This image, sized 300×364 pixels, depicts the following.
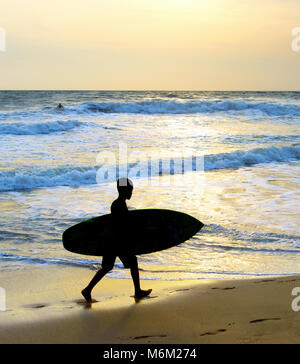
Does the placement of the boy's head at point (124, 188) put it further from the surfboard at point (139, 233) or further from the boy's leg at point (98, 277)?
the boy's leg at point (98, 277)

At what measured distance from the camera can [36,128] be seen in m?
21.0

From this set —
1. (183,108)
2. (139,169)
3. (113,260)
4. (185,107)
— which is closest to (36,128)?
(139,169)

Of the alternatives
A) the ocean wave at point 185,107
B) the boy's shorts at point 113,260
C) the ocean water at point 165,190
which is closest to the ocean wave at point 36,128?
the ocean water at point 165,190

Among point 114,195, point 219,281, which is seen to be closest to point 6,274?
point 219,281

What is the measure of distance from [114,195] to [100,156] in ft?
16.9

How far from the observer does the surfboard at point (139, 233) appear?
443 centimetres

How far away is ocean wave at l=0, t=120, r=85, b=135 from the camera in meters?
20.2

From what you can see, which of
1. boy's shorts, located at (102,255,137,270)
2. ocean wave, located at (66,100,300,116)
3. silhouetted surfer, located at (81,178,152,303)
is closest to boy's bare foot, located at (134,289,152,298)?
silhouetted surfer, located at (81,178,152,303)

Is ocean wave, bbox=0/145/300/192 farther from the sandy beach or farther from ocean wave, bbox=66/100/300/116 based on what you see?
ocean wave, bbox=66/100/300/116

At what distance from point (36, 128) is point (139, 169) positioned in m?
9.67

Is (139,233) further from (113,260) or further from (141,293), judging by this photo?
(141,293)

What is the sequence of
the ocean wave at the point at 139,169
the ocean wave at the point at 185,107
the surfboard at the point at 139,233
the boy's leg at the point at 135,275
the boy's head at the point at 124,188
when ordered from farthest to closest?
1. the ocean wave at the point at 185,107
2. the ocean wave at the point at 139,169
3. the surfboard at the point at 139,233
4. the boy's leg at the point at 135,275
5. the boy's head at the point at 124,188

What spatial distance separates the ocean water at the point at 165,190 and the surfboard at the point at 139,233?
0.54 metres

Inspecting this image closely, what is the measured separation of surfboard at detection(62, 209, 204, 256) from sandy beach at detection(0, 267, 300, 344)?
0.41 metres
